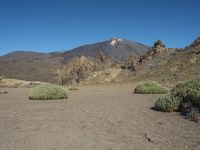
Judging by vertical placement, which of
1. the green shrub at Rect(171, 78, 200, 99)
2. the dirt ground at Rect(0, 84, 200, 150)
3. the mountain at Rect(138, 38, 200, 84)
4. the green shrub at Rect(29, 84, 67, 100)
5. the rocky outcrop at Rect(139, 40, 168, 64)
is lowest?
the dirt ground at Rect(0, 84, 200, 150)

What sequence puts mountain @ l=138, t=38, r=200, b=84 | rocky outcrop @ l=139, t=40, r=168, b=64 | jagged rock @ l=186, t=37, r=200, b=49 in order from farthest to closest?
rocky outcrop @ l=139, t=40, r=168, b=64 < jagged rock @ l=186, t=37, r=200, b=49 < mountain @ l=138, t=38, r=200, b=84

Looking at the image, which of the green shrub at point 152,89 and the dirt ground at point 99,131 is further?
the green shrub at point 152,89

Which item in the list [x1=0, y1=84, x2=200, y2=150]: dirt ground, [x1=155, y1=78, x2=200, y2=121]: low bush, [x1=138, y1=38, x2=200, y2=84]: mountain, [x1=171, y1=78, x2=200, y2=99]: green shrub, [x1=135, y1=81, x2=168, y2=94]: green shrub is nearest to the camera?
[x1=0, y1=84, x2=200, y2=150]: dirt ground

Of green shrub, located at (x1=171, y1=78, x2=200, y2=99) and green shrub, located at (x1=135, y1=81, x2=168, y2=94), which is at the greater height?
green shrub, located at (x1=171, y1=78, x2=200, y2=99)

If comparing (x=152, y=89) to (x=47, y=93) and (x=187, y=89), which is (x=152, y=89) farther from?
(x=187, y=89)

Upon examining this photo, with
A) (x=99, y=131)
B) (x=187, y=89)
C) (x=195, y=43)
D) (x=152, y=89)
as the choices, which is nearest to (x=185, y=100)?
(x=187, y=89)

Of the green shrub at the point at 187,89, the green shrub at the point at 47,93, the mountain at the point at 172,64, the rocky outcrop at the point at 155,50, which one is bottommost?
the green shrub at the point at 47,93

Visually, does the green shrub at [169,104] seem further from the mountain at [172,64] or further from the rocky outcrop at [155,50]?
the rocky outcrop at [155,50]

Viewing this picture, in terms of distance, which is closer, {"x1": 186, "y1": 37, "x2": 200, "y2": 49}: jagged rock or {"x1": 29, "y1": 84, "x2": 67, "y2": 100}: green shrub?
{"x1": 29, "y1": 84, "x2": 67, "y2": 100}: green shrub

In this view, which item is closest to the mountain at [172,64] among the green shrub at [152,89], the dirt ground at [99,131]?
the green shrub at [152,89]

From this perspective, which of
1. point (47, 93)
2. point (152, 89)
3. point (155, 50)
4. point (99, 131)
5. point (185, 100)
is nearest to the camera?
point (99, 131)

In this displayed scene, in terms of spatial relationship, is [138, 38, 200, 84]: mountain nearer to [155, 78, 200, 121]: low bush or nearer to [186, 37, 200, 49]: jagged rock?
[186, 37, 200, 49]: jagged rock

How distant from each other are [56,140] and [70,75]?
47509 millimetres

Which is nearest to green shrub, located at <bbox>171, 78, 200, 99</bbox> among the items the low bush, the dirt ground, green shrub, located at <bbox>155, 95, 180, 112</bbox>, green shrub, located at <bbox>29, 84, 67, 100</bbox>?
the low bush
